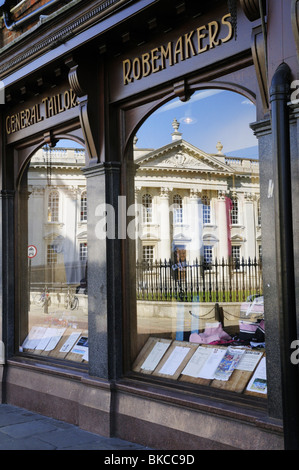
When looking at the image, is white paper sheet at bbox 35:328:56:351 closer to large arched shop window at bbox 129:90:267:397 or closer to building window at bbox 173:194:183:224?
large arched shop window at bbox 129:90:267:397

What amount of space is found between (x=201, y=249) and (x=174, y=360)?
1.22 metres

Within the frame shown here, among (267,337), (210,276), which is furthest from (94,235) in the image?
(267,337)

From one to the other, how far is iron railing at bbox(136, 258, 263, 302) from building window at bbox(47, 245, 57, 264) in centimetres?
186

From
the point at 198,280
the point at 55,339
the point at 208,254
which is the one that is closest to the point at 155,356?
the point at 198,280

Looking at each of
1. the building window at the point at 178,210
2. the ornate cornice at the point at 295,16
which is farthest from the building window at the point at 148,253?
the ornate cornice at the point at 295,16

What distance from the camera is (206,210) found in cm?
577

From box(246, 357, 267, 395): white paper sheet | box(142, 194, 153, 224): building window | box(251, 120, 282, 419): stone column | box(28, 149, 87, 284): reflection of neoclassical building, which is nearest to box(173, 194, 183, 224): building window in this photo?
box(142, 194, 153, 224): building window

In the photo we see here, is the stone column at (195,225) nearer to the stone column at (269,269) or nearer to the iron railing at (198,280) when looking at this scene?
the iron railing at (198,280)

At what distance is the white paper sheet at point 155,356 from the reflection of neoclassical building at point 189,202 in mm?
962

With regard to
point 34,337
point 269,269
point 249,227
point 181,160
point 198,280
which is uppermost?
point 181,160

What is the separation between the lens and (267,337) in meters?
4.20

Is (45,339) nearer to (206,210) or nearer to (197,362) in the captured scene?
(197,362)

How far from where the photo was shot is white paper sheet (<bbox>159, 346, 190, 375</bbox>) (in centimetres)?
543
